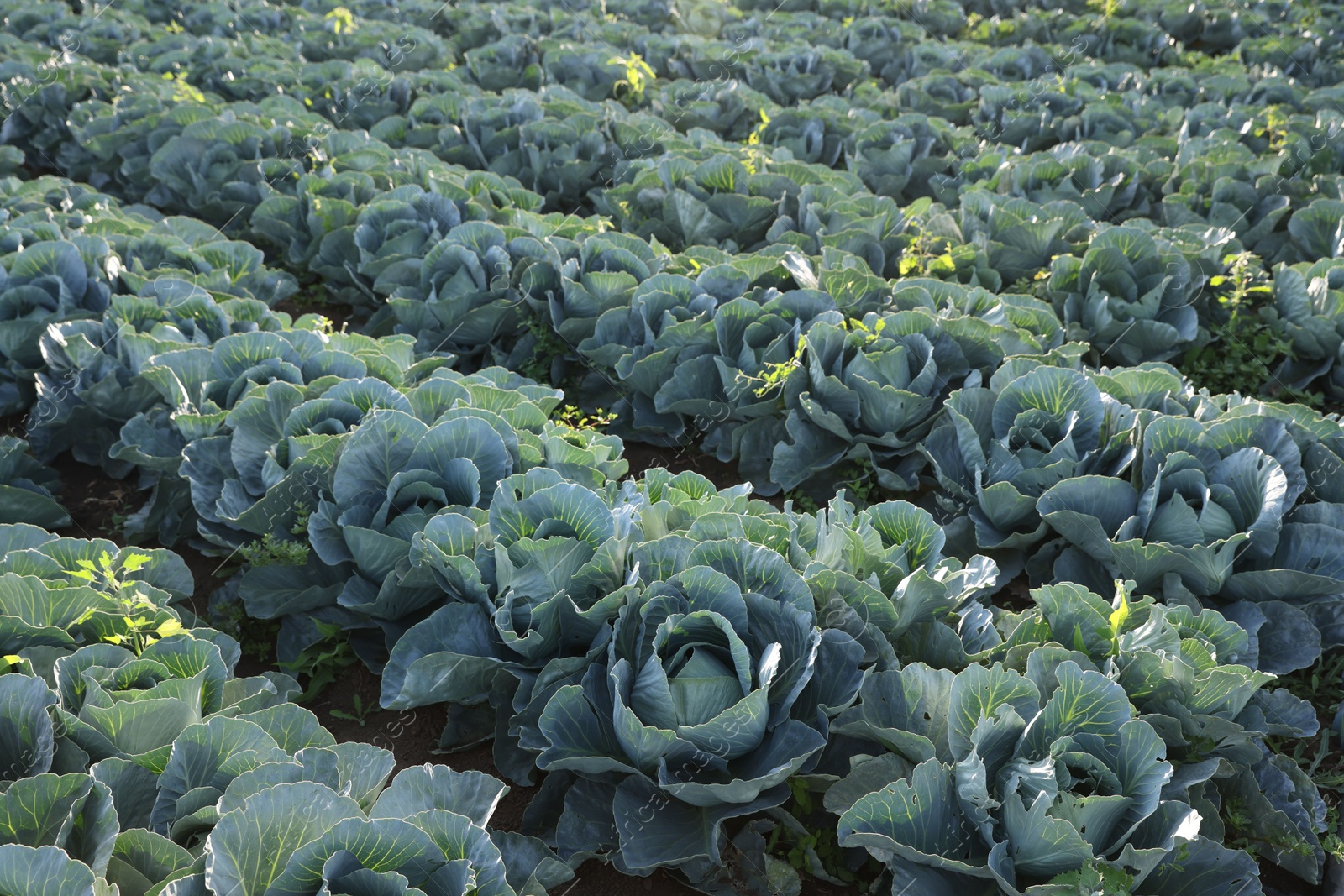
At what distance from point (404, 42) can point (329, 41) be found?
3.67ft

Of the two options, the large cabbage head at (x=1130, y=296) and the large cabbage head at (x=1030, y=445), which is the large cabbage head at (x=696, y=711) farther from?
the large cabbage head at (x=1130, y=296)

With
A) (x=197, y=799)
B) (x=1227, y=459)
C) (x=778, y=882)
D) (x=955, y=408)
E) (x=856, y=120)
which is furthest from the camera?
(x=856, y=120)

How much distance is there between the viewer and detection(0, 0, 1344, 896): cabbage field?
2.30 meters

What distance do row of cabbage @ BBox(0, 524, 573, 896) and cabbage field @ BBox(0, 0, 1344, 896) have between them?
0.01 meters

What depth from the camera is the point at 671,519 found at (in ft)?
10.3

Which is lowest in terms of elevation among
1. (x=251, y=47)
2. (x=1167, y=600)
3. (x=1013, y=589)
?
(x=1013, y=589)

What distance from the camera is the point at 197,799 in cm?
209

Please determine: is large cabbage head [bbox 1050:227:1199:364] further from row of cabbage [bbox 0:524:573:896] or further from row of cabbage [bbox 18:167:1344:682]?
row of cabbage [bbox 0:524:573:896]

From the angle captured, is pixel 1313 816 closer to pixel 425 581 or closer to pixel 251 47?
pixel 425 581

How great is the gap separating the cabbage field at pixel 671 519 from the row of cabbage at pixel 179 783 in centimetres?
1

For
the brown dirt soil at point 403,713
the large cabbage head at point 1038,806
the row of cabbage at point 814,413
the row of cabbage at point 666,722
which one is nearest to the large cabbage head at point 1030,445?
the row of cabbage at point 814,413

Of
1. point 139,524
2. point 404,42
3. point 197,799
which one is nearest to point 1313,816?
point 197,799

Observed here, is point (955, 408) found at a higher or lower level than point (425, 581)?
higher

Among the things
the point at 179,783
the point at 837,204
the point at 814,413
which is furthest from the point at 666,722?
the point at 837,204
